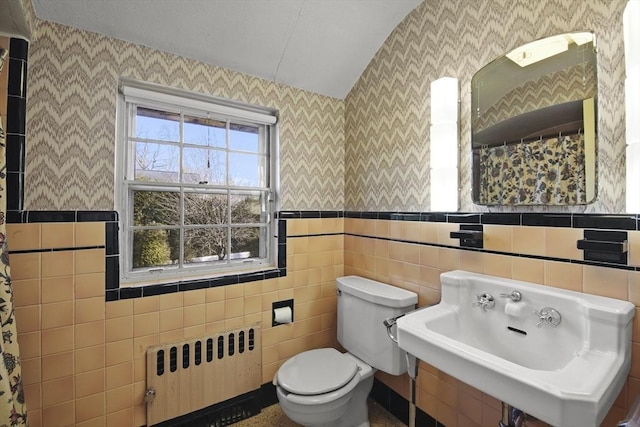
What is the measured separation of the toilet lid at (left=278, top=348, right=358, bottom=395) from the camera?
142 cm

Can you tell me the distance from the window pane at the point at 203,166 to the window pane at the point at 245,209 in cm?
15

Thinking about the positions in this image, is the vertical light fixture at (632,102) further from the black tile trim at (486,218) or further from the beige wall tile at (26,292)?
the beige wall tile at (26,292)

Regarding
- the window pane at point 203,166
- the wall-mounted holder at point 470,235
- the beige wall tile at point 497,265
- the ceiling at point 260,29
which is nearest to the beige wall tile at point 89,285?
the window pane at point 203,166

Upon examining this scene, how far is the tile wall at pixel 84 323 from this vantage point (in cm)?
129

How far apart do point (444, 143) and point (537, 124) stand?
385 mm

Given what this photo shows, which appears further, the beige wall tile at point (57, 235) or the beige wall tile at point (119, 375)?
the beige wall tile at point (119, 375)

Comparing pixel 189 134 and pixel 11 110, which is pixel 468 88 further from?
pixel 11 110

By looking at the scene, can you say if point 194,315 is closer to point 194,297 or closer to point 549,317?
point 194,297

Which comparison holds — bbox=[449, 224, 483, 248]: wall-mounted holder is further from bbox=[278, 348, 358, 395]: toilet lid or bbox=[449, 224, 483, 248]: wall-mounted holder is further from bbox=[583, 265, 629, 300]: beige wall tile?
bbox=[278, 348, 358, 395]: toilet lid

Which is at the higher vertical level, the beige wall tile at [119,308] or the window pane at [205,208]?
the window pane at [205,208]

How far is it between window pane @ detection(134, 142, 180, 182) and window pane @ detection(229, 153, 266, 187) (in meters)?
0.32

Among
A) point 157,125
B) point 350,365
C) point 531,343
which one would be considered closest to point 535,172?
point 531,343

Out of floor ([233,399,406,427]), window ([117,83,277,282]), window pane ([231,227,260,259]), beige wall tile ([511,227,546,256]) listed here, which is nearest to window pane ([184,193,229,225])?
window ([117,83,277,282])

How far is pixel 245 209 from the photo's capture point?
1.96m
